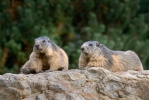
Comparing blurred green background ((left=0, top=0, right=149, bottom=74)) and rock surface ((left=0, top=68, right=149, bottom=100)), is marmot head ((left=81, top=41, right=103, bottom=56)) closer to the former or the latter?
rock surface ((left=0, top=68, right=149, bottom=100))

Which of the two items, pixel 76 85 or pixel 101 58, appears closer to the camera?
pixel 76 85

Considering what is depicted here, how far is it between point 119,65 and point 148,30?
1116 centimetres

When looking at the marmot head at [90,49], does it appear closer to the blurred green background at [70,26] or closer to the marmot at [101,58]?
the marmot at [101,58]

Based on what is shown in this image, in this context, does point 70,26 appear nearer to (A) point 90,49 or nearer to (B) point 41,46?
(A) point 90,49

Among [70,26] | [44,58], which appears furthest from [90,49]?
[70,26]

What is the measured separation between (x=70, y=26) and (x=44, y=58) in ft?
30.0

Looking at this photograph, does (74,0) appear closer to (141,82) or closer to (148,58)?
(148,58)

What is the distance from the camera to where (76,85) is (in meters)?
8.92

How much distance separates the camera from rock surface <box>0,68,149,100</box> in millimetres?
8641

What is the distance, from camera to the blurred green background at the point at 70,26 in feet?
57.6

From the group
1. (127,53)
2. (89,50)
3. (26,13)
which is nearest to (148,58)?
(26,13)

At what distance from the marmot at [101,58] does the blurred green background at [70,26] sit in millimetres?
7008

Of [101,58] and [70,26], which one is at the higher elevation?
[70,26]

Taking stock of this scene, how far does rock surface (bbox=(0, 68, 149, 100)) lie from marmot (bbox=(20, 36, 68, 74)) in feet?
2.56
